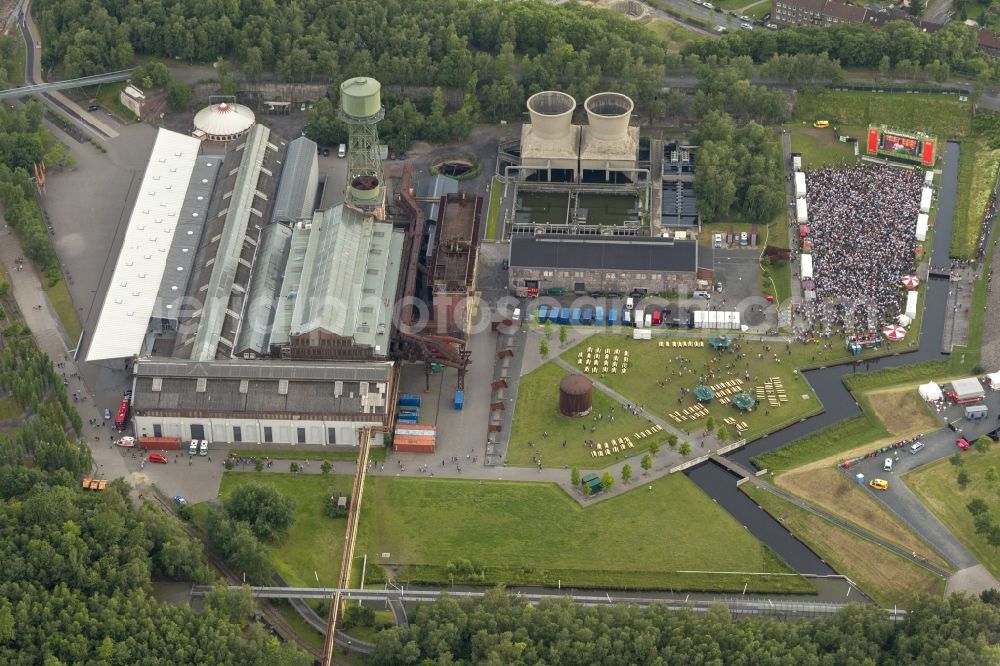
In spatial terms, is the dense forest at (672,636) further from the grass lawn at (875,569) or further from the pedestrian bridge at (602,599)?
the grass lawn at (875,569)

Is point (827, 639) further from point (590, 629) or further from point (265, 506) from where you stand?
point (265, 506)

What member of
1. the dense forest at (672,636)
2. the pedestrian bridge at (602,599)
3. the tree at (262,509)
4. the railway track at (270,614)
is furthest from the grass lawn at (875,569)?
the tree at (262,509)

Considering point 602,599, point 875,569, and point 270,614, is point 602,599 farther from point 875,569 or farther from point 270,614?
point 270,614

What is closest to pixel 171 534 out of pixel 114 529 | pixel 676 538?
pixel 114 529

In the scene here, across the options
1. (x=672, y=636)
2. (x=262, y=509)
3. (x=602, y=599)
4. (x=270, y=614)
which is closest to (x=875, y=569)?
(x=672, y=636)

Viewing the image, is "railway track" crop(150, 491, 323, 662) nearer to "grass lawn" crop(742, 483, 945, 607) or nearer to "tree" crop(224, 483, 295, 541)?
"tree" crop(224, 483, 295, 541)
